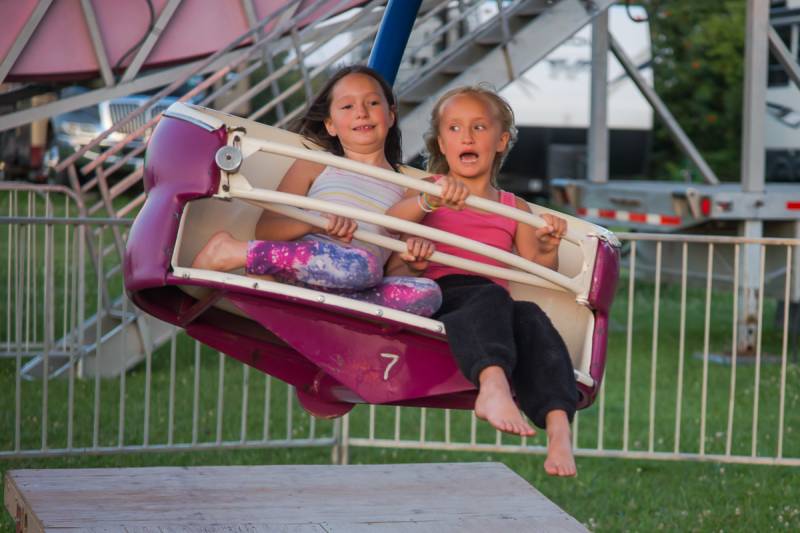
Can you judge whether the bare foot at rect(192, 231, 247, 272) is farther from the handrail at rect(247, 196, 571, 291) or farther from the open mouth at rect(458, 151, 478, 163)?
the open mouth at rect(458, 151, 478, 163)

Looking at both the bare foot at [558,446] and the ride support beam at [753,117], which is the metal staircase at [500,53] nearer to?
the ride support beam at [753,117]

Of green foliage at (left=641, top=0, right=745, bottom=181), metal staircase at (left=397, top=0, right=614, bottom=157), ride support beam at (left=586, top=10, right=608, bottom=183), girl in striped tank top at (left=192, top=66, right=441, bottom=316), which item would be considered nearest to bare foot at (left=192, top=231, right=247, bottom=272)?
girl in striped tank top at (left=192, top=66, right=441, bottom=316)

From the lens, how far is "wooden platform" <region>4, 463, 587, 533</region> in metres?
4.36

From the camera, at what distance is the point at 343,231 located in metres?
3.59

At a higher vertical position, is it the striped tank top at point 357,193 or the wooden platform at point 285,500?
the striped tank top at point 357,193

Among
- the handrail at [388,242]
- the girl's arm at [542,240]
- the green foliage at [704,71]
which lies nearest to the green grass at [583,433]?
the girl's arm at [542,240]

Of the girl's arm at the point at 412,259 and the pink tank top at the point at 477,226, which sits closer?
the girl's arm at the point at 412,259

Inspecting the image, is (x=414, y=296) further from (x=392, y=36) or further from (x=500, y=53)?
(x=500, y=53)

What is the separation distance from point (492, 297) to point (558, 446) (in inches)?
18.0

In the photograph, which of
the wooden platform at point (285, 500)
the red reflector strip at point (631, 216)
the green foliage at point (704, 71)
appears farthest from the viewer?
the green foliage at point (704, 71)

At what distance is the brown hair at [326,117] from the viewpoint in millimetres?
4121

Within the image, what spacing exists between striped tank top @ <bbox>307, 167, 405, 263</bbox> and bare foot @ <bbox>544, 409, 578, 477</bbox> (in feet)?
2.62

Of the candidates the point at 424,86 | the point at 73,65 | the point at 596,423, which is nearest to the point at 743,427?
the point at 596,423

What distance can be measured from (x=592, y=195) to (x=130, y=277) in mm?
7854
